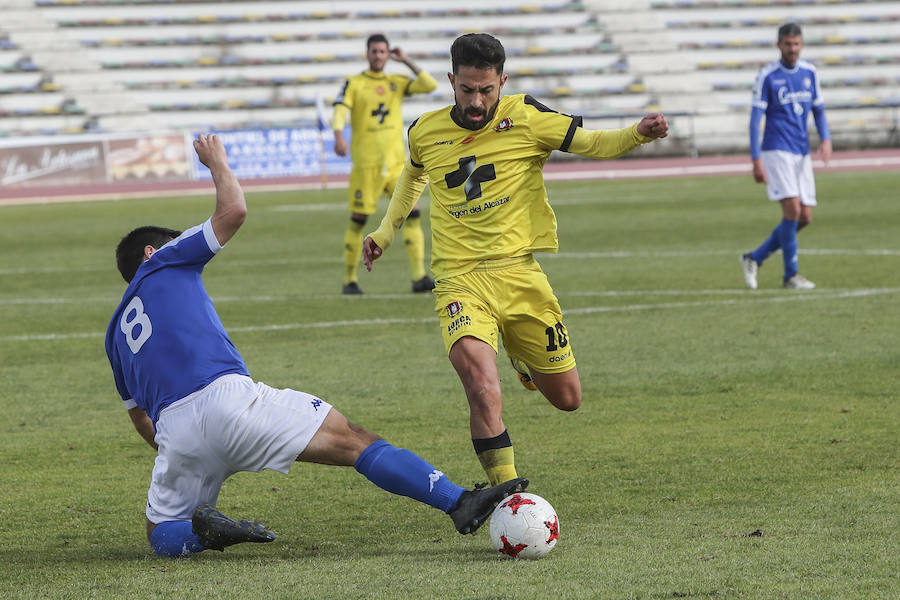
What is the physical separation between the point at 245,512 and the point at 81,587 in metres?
1.18

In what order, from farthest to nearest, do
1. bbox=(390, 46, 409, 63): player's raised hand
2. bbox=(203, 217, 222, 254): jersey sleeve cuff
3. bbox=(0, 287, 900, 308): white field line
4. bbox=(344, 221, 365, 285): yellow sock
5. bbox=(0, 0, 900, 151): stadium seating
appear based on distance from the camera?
bbox=(0, 0, 900, 151): stadium seating < bbox=(344, 221, 365, 285): yellow sock < bbox=(0, 287, 900, 308): white field line < bbox=(390, 46, 409, 63): player's raised hand < bbox=(203, 217, 222, 254): jersey sleeve cuff

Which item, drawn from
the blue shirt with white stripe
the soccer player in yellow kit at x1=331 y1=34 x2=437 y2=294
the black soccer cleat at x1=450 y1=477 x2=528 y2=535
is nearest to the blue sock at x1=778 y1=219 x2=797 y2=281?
the blue shirt with white stripe

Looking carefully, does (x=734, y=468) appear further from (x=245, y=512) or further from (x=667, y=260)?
(x=667, y=260)

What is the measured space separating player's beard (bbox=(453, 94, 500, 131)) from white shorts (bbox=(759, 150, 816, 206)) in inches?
259

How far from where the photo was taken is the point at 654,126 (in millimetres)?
→ 4824

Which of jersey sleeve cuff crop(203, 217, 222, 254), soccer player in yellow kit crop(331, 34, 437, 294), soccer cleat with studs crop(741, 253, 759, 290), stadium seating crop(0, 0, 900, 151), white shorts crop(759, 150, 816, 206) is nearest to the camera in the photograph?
jersey sleeve cuff crop(203, 217, 222, 254)

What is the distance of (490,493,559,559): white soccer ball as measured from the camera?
416 cm

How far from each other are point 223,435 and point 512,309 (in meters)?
1.38

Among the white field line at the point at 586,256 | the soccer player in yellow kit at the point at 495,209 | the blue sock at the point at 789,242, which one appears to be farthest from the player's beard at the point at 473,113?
the white field line at the point at 586,256

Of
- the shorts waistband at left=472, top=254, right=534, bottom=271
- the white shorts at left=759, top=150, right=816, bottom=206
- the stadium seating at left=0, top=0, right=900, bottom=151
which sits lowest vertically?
the stadium seating at left=0, top=0, right=900, bottom=151

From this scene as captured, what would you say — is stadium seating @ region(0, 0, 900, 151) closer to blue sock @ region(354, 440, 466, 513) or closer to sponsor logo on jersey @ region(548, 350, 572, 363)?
sponsor logo on jersey @ region(548, 350, 572, 363)

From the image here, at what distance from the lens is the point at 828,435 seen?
19.6ft

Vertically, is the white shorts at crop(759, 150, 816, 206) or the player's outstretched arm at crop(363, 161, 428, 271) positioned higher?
the player's outstretched arm at crop(363, 161, 428, 271)

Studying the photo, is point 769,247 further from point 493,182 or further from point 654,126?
point 654,126
